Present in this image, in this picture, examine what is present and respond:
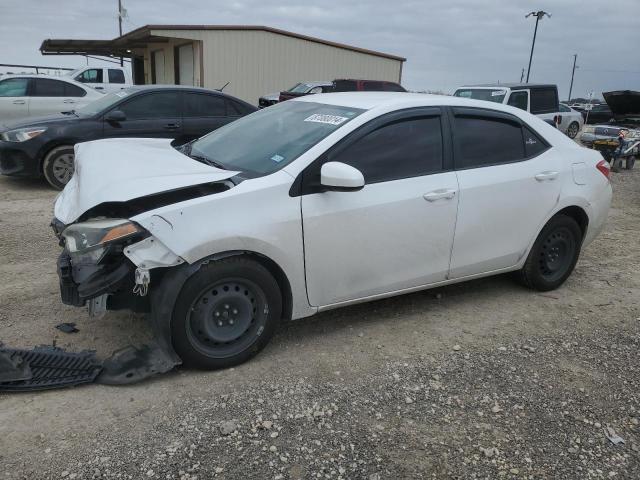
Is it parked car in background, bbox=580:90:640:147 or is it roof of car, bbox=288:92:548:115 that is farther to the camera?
parked car in background, bbox=580:90:640:147

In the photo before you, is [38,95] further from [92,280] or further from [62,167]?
[92,280]

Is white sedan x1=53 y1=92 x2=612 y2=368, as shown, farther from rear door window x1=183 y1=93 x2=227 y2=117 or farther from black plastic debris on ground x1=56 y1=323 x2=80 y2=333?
rear door window x1=183 y1=93 x2=227 y2=117

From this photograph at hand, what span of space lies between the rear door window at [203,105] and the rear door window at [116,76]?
10.5 m

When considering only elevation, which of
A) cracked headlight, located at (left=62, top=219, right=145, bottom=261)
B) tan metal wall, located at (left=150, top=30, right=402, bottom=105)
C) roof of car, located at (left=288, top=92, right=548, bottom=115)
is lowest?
cracked headlight, located at (left=62, top=219, right=145, bottom=261)

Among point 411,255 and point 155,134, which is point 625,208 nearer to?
point 411,255

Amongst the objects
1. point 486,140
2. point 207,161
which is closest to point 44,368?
point 207,161

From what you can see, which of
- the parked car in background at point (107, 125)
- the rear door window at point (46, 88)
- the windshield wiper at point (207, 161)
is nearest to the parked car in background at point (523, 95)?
the parked car in background at point (107, 125)

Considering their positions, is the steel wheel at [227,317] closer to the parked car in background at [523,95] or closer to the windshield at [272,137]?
the windshield at [272,137]

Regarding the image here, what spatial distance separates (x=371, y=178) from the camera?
137 inches

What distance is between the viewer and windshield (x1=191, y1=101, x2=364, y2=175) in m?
3.41

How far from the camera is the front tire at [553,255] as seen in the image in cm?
441

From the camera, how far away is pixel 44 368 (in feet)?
9.80

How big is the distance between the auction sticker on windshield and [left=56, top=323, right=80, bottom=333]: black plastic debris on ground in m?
2.08

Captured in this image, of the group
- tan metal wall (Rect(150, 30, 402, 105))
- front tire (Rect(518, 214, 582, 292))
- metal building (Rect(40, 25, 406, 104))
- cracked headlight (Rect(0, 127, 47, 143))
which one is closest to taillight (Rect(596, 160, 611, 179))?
front tire (Rect(518, 214, 582, 292))
